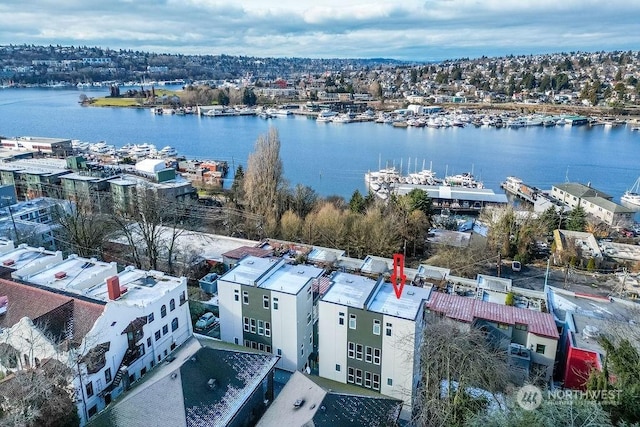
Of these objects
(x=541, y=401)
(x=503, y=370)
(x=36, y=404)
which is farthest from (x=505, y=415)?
(x=36, y=404)

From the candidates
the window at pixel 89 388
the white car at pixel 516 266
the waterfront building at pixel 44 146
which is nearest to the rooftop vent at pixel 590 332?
the white car at pixel 516 266

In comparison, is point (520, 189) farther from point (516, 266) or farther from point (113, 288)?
point (113, 288)

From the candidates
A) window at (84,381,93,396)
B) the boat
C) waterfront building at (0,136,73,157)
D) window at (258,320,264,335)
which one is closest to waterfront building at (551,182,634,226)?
window at (258,320,264,335)

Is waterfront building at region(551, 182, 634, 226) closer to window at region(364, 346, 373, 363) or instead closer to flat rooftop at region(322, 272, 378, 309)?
flat rooftop at region(322, 272, 378, 309)

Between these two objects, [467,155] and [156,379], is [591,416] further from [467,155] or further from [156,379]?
[467,155]

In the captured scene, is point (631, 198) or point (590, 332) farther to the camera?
point (631, 198)

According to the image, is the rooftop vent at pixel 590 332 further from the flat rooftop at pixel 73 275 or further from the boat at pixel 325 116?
the boat at pixel 325 116

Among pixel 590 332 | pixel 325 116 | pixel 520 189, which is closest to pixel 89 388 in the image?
pixel 590 332
